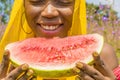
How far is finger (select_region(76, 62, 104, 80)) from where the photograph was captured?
5.98 ft

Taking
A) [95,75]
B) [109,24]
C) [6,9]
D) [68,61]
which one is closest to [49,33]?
[68,61]

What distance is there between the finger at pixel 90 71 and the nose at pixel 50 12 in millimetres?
504

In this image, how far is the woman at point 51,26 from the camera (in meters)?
1.90

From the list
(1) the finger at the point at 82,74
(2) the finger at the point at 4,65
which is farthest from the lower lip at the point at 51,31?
(1) the finger at the point at 82,74

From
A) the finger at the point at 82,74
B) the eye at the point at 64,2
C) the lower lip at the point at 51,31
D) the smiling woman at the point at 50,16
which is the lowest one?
the finger at the point at 82,74

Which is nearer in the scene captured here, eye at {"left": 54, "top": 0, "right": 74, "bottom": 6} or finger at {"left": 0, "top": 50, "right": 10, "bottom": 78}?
finger at {"left": 0, "top": 50, "right": 10, "bottom": 78}

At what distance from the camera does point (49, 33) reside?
228 cm

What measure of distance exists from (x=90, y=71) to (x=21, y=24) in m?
1.11

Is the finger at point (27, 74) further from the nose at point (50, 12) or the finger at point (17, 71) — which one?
the nose at point (50, 12)

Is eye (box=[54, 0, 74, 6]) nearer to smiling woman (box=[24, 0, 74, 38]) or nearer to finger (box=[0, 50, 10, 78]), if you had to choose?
smiling woman (box=[24, 0, 74, 38])

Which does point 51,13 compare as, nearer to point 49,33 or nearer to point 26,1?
point 49,33

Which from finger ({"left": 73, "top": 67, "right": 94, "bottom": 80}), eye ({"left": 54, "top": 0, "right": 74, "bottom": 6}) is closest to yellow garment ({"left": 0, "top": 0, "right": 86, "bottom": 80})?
eye ({"left": 54, "top": 0, "right": 74, "bottom": 6})

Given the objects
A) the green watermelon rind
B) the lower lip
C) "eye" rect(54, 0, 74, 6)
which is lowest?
the green watermelon rind

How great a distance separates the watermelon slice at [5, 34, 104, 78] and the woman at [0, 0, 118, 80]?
62 millimetres
